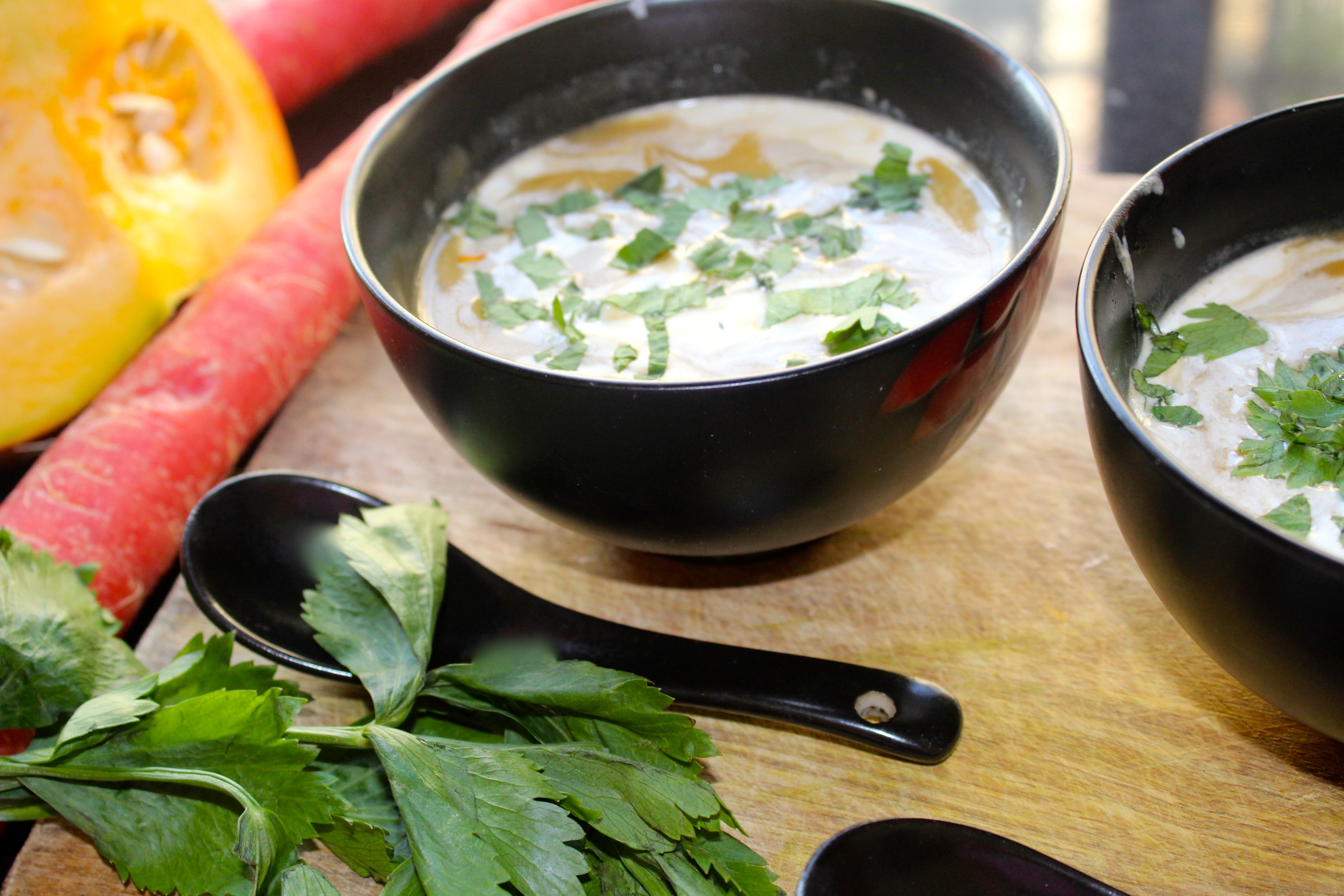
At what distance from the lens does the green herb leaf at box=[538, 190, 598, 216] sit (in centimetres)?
124

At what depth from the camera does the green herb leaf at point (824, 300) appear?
992mm

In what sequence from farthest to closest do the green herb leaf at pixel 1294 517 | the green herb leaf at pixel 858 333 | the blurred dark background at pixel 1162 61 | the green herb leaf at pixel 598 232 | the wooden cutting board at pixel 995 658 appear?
the blurred dark background at pixel 1162 61 → the green herb leaf at pixel 598 232 → the green herb leaf at pixel 858 333 → the wooden cutting board at pixel 995 658 → the green herb leaf at pixel 1294 517

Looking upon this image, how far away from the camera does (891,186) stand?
1.18 metres

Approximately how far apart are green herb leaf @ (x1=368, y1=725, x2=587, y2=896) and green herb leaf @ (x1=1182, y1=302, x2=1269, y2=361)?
0.59 m

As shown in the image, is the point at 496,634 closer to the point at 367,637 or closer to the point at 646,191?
the point at 367,637

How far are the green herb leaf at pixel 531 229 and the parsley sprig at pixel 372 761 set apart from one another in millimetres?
358

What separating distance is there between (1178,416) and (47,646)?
0.92 m

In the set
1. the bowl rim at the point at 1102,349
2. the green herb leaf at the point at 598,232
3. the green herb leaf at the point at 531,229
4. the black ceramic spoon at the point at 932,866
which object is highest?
the bowl rim at the point at 1102,349

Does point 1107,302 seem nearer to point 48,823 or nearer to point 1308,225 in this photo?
point 1308,225

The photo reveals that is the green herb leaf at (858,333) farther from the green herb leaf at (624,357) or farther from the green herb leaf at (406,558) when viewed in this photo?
the green herb leaf at (406,558)

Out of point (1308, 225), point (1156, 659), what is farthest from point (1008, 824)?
point (1308, 225)

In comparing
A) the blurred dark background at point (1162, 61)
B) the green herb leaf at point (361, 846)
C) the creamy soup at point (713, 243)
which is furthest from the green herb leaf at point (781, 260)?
the blurred dark background at point (1162, 61)

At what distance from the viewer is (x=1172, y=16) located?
7.48 ft

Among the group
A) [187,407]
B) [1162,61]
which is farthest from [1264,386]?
[1162,61]
